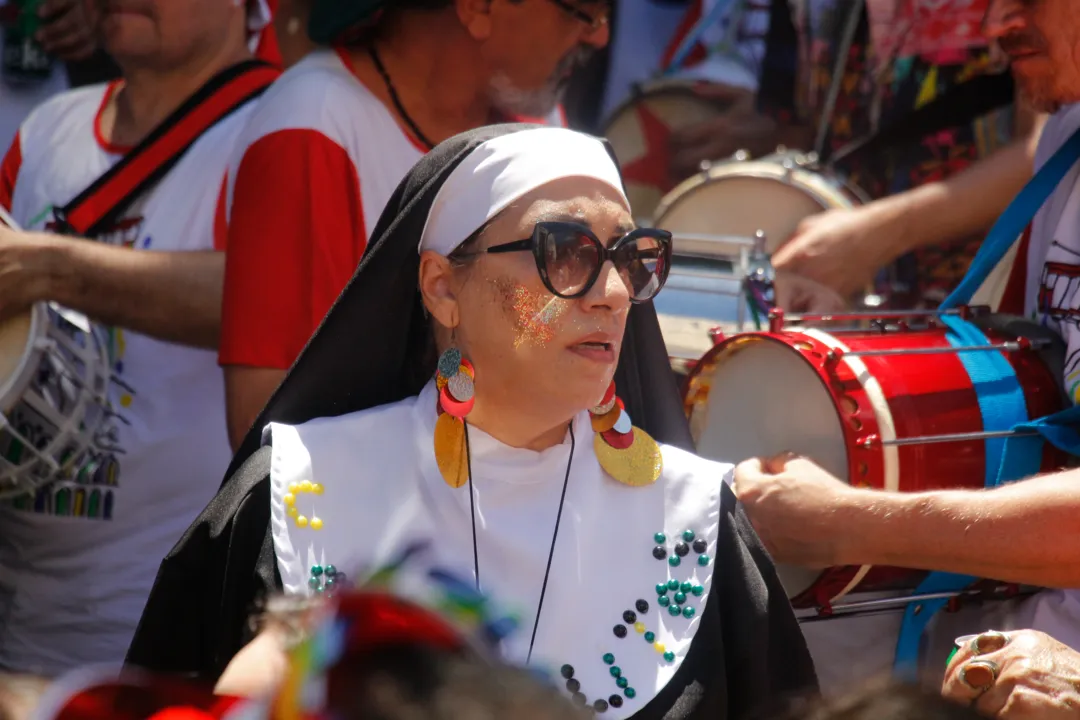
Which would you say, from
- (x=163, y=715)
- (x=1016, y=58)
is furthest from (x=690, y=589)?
(x=1016, y=58)

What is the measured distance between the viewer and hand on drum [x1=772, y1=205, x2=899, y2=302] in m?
3.78

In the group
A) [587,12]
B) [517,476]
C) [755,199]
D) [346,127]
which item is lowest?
[517,476]

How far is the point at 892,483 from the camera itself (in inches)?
110

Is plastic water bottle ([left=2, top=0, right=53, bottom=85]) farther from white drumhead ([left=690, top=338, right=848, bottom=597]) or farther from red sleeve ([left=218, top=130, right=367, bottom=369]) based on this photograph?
white drumhead ([left=690, top=338, right=848, bottom=597])

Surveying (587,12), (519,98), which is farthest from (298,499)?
(587,12)

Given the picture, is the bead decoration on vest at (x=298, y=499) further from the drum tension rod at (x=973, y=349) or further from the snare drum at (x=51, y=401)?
the drum tension rod at (x=973, y=349)

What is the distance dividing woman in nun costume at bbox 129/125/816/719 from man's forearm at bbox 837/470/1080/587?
1.06 ft

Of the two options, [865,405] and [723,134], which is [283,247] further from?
[723,134]

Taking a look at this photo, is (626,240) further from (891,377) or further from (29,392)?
(29,392)

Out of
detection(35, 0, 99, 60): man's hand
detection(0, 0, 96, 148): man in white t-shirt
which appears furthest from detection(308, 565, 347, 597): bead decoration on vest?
detection(0, 0, 96, 148): man in white t-shirt

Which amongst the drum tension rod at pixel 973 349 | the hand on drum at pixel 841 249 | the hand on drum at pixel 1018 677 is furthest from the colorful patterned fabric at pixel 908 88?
the hand on drum at pixel 1018 677

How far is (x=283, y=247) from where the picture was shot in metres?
3.11

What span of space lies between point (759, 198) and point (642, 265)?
188 cm

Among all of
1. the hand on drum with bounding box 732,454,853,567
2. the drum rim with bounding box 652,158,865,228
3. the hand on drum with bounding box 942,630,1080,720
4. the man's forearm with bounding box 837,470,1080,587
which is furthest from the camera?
the drum rim with bounding box 652,158,865,228
